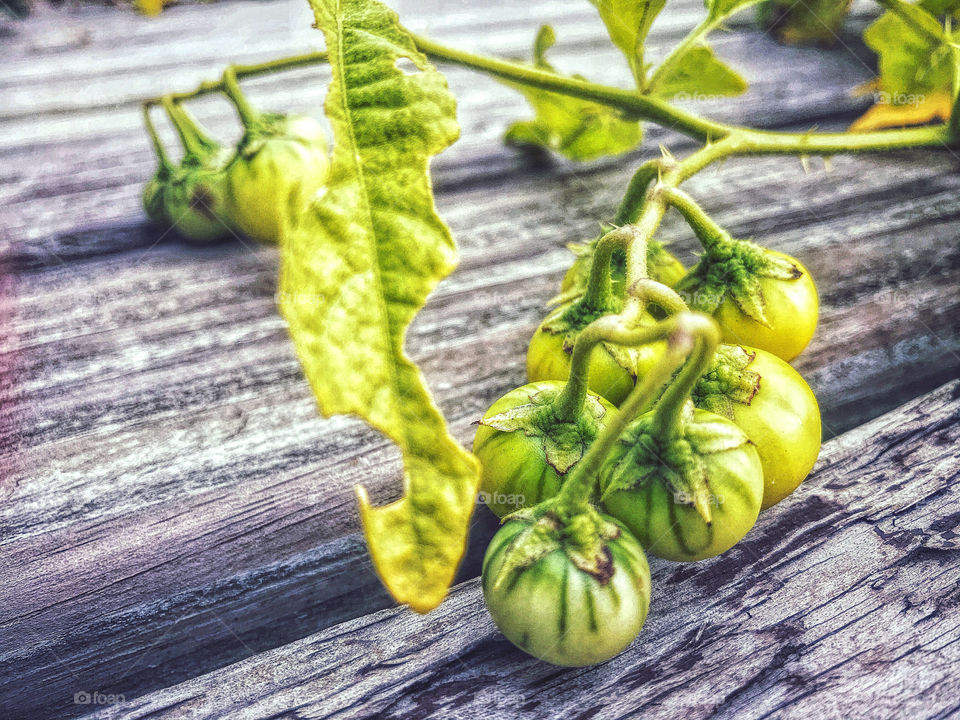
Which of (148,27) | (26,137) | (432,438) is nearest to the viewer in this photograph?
(432,438)

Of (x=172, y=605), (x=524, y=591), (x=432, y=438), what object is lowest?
(x=172, y=605)

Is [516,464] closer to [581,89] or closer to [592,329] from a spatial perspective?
[592,329]

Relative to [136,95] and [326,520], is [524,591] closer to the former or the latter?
[326,520]

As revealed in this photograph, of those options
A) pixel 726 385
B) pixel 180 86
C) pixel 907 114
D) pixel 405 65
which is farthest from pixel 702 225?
pixel 180 86

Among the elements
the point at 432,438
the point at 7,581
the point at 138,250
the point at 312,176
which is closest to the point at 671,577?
the point at 432,438

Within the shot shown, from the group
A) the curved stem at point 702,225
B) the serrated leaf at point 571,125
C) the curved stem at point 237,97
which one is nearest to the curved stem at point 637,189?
the curved stem at point 702,225

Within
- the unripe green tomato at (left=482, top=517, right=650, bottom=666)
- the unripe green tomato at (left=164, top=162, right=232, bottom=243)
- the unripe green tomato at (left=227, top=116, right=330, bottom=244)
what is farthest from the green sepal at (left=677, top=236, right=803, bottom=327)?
the unripe green tomato at (left=164, top=162, right=232, bottom=243)

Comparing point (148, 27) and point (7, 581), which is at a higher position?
point (148, 27)
